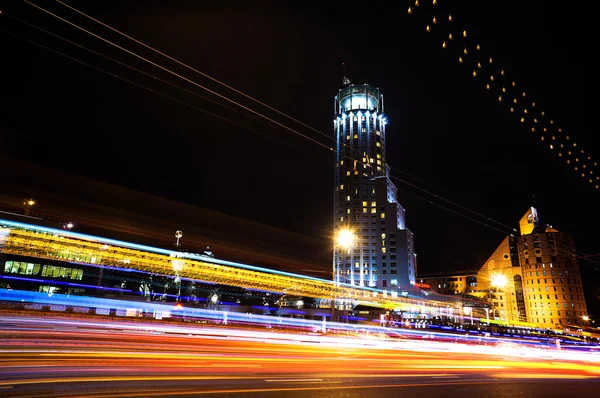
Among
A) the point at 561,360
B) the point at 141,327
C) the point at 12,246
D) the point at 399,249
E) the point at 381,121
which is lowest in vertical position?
the point at 561,360

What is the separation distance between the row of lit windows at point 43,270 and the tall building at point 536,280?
263 feet

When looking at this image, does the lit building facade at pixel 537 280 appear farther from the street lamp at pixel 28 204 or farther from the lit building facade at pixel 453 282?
the street lamp at pixel 28 204

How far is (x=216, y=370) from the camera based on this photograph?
28.3 ft

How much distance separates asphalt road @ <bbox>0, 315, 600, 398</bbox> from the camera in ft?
22.4

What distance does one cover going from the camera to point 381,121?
371 feet

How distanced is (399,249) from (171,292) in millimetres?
67926

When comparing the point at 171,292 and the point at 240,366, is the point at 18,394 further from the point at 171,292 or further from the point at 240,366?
the point at 171,292

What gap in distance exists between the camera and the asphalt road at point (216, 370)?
269 inches

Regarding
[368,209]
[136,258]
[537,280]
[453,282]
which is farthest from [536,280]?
[136,258]

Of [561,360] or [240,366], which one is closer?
[240,366]

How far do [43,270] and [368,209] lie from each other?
7963 centimetres

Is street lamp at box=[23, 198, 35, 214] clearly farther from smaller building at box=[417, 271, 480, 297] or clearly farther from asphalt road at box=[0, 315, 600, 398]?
smaller building at box=[417, 271, 480, 297]

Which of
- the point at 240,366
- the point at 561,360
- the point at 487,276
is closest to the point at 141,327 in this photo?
the point at 240,366

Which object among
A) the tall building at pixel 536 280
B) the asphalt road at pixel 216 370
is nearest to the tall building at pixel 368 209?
the tall building at pixel 536 280
